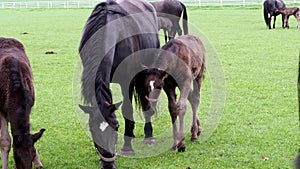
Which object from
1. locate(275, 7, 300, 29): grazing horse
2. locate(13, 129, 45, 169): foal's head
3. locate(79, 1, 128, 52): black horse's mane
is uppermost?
locate(79, 1, 128, 52): black horse's mane

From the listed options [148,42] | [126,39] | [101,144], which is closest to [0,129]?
[101,144]

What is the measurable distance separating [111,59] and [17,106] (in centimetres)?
118

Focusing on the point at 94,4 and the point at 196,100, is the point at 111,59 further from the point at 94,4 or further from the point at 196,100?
the point at 94,4

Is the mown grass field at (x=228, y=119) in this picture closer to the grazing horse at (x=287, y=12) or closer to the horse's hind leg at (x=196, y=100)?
the horse's hind leg at (x=196, y=100)

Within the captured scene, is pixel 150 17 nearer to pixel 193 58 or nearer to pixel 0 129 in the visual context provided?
pixel 193 58

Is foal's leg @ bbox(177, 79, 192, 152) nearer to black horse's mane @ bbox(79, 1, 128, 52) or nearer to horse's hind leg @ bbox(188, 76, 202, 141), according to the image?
horse's hind leg @ bbox(188, 76, 202, 141)

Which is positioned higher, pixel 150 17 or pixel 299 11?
pixel 150 17

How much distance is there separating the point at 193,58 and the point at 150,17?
4.17ft

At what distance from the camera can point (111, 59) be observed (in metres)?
5.46

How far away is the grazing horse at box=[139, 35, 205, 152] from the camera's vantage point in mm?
5891

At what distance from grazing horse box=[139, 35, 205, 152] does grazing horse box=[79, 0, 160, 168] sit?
1.10 feet

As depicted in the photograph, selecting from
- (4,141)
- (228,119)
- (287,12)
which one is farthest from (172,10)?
(4,141)

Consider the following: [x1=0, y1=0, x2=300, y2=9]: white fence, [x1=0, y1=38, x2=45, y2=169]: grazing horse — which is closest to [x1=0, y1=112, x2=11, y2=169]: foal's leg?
[x1=0, y1=38, x2=45, y2=169]: grazing horse

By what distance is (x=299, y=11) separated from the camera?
79.0 ft
